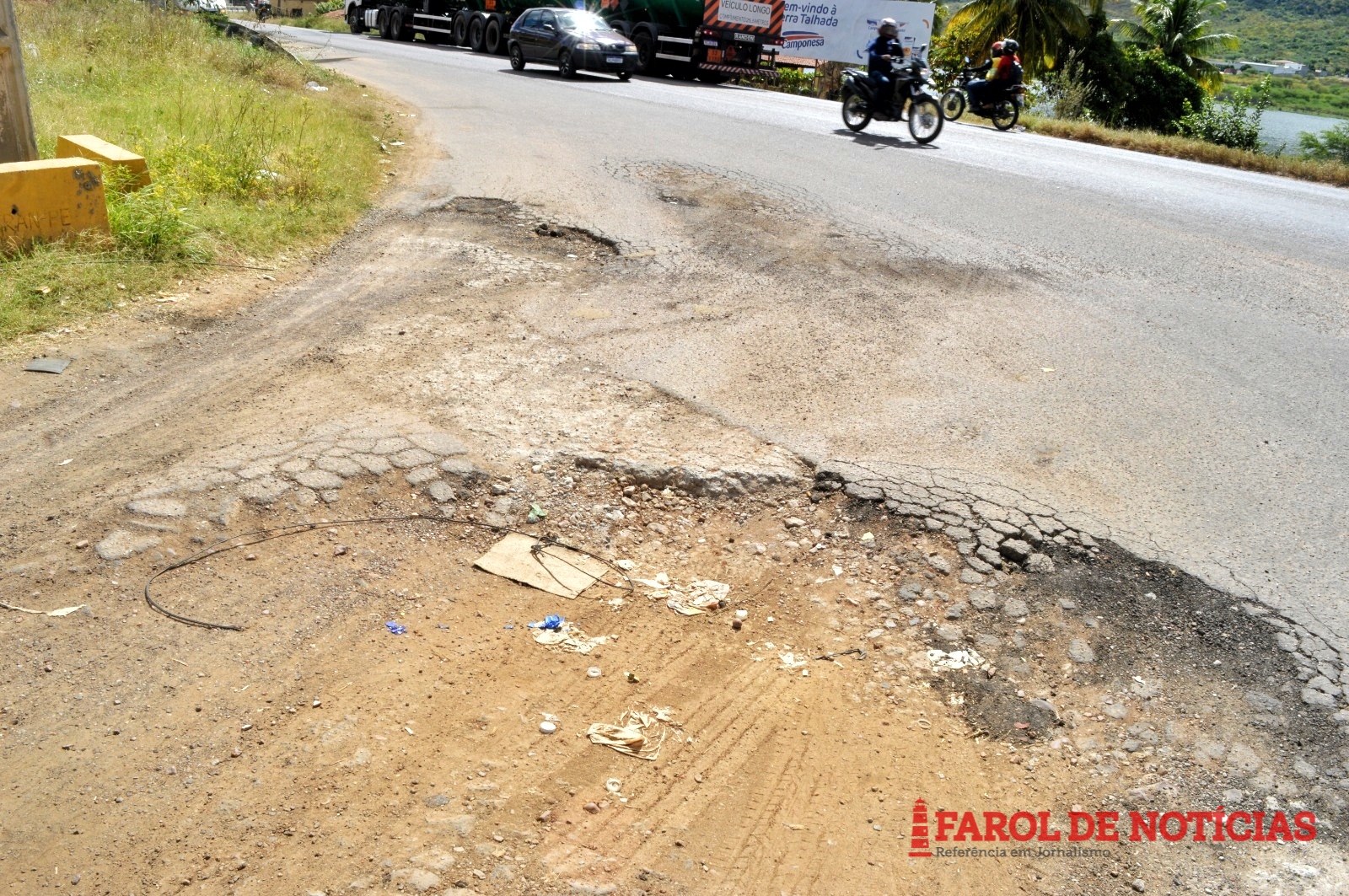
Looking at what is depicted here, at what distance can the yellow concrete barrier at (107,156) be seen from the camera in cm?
750

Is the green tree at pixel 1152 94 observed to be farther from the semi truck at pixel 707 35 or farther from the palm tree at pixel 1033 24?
the semi truck at pixel 707 35

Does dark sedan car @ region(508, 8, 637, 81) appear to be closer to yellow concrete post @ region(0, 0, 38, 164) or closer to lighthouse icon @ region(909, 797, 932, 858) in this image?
yellow concrete post @ region(0, 0, 38, 164)

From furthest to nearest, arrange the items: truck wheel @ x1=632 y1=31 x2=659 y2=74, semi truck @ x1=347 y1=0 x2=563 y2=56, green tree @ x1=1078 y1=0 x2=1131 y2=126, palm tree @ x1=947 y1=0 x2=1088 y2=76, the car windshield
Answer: palm tree @ x1=947 y1=0 x2=1088 y2=76
green tree @ x1=1078 y1=0 x2=1131 y2=126
semi truck @ x1=347 y1=0 x2=563 y2=56
truck wheel @ x1=632 y1=31 x2=659 y2=74
the car windshield

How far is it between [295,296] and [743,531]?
12.8 feet

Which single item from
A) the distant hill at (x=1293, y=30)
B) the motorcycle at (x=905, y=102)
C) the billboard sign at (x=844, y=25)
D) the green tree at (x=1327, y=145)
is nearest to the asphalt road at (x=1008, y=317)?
the motorcycle at (x=905, y=102)

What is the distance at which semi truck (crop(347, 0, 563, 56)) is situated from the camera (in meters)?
28.0

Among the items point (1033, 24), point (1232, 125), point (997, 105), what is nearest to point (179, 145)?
point (997, 105)

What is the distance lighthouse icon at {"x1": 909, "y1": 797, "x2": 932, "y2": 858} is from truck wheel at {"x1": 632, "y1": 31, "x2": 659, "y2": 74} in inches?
959

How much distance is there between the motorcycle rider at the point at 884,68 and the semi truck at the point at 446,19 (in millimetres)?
13870

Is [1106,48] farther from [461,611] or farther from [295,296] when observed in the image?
[461,611]

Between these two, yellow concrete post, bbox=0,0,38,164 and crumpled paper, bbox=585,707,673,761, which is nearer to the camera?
crumpled paper, bbox=585,707,673,761

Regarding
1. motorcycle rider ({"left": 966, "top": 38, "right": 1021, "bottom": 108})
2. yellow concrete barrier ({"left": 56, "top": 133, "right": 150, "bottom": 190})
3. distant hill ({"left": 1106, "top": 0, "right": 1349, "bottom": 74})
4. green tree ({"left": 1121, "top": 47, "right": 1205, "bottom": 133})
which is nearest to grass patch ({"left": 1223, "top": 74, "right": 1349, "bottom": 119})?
distant hill ({"left": 1106, "top": 0, "right": 1349, "bottom": 74})

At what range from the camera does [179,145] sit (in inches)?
359

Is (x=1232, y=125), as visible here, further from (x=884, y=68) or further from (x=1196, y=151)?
(x=884, y=68)
